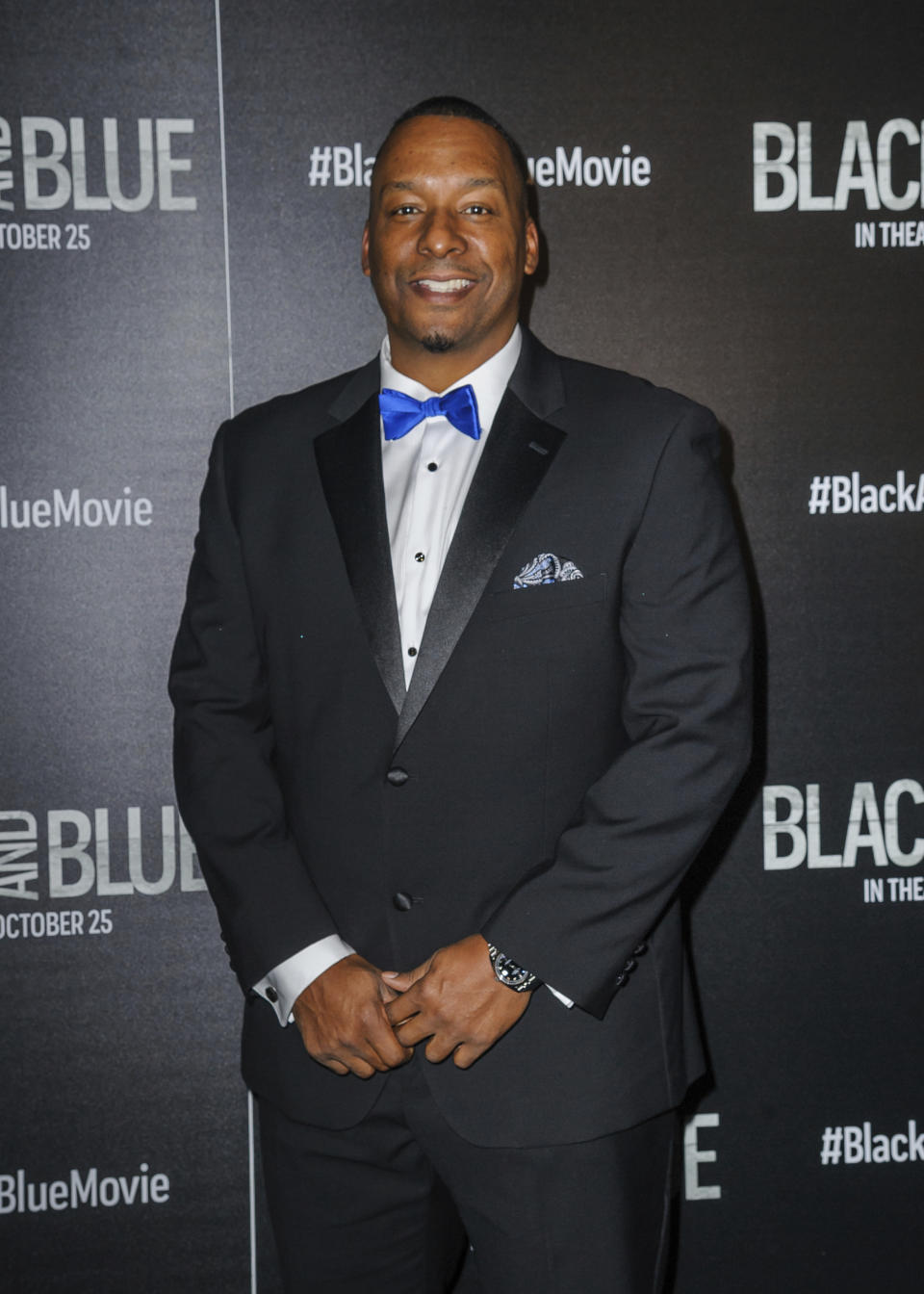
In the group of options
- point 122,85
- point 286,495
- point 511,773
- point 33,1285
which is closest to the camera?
point 511,773

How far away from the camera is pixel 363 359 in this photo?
232 centimetres

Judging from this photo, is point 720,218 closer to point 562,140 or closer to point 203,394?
point 562,140

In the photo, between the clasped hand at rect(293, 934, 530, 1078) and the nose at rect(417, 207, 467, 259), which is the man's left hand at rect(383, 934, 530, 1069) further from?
the nose at rect(417, 207, 467, 259)

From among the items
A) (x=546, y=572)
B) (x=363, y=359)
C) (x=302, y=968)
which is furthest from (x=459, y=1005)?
(x=363, y=359)

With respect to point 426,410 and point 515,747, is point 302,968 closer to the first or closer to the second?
point 515,747

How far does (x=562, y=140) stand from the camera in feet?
7.53

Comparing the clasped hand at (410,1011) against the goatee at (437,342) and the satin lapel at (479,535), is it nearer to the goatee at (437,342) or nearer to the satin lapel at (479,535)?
the satin lapel at (479,535)

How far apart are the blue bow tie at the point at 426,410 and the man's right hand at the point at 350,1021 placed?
68 centimetres

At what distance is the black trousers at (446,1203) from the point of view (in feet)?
5.05

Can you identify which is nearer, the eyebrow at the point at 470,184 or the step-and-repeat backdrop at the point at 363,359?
the eyebrow at the point at 470,184

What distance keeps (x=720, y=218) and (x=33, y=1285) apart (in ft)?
7.72

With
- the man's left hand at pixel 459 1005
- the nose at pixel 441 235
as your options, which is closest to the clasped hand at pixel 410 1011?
the man's left hand at pixel 459 1005

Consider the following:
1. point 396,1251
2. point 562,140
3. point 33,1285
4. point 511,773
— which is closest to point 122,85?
point 562,140

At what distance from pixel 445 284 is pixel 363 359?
2.28ft
